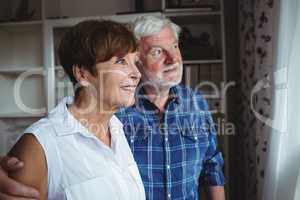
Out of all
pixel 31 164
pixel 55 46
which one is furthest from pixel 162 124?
pixel 55 46

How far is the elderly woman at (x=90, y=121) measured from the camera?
80 cm

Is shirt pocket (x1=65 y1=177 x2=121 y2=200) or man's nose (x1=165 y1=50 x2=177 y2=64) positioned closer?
shirt pocket (x1=65 y1=177 x2=121 y2=200)

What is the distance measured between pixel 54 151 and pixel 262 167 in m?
1.15

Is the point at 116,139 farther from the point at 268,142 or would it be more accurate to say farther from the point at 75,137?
the point at 268,142

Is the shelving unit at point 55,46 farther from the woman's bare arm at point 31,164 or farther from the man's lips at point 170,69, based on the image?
the woman's bare arm at point 31,164

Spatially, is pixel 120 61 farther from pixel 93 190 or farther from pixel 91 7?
pixel 91 7

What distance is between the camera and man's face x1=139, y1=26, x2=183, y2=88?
1.17 meters

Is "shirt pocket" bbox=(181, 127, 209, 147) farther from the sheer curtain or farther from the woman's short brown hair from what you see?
the woman's short brown hair

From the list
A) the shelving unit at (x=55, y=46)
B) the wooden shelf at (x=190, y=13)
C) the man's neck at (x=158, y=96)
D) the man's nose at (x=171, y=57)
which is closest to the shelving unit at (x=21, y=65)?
the shelving unit at (x=55, y=46)

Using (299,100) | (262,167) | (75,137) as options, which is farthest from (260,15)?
(75,137)

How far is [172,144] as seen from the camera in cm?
120

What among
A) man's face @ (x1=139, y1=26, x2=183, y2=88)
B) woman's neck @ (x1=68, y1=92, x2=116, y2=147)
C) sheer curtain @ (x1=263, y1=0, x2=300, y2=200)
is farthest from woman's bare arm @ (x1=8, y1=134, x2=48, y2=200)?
sheer curtain @ (x1=263, y1=0, x2=300, y2=200)

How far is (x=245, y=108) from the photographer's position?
1.92m

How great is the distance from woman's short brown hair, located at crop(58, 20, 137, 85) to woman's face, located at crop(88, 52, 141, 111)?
2cm
